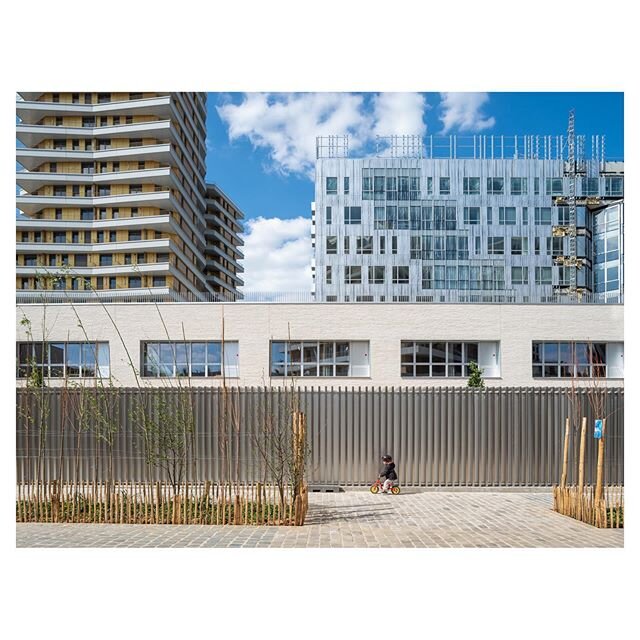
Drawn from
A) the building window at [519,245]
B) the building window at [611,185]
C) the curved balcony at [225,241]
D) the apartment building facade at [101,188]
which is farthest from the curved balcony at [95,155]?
the building window at [611,185]

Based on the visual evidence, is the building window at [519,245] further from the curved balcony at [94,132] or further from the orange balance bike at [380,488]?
the orange balance bike at [380,488]

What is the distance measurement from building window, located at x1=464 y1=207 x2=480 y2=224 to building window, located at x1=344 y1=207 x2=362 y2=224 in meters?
11.2

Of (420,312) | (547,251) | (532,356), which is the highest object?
(547,251)

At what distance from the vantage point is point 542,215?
66.2 meters

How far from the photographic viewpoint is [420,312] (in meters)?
21.0

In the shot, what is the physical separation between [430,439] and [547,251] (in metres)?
57.2

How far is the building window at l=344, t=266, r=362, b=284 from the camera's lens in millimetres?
62844

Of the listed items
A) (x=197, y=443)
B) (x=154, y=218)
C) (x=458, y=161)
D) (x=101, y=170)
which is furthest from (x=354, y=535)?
(x=458, y=161)

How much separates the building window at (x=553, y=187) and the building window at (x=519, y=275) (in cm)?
851

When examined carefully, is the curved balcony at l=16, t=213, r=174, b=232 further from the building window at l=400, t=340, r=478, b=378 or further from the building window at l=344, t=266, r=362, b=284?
the building window at l=400, t=340, r=478, b=378

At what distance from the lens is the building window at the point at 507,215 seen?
66.1m

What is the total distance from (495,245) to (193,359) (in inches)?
2005

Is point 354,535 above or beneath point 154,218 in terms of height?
beneath
